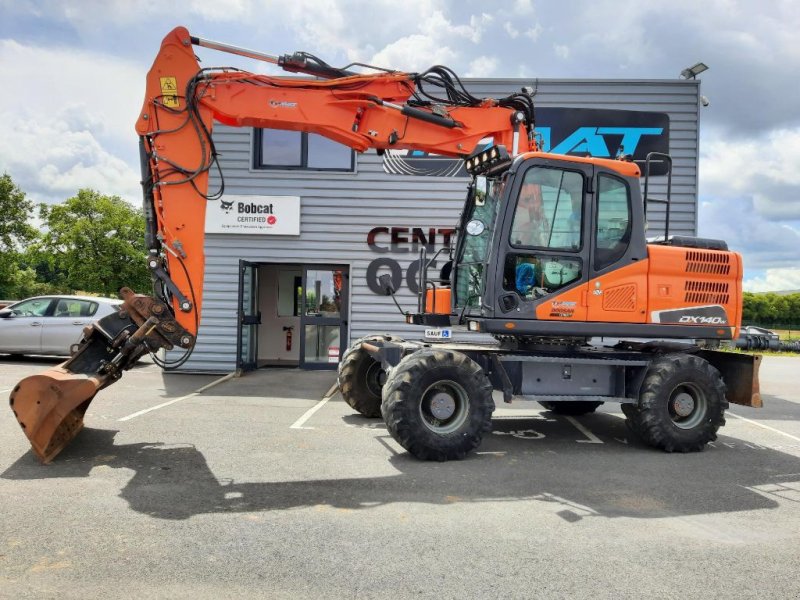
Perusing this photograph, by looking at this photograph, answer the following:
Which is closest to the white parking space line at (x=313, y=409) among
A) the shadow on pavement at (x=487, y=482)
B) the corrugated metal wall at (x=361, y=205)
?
the shadow on pavement at (x=487, y=482)

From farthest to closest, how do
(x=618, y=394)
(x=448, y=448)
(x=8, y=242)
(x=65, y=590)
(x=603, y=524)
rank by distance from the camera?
(x=8, y=242)
(x=618, y=394)
(x=448, y=448)
(x=603, y=524)
(x=65, y=590)

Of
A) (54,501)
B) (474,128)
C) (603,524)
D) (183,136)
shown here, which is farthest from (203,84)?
(603,524)

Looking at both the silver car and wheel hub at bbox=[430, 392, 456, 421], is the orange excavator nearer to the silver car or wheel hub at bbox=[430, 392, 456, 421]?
wheel hub at bbox=[430, 392, 456, 421]

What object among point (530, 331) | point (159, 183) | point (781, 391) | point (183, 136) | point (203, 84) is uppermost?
point (203, 84)

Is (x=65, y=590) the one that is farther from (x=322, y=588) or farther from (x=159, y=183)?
(x=159, y=183)

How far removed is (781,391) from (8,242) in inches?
1271

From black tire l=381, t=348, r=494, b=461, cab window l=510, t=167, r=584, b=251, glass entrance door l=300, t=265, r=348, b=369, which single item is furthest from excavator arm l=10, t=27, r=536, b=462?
glass entrance door l=300, t=265, r=348, b=369

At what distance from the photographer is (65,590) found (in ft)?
11.4

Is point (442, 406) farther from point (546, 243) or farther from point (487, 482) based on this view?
point (546, 243)

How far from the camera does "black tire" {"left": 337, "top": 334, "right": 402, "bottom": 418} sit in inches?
337

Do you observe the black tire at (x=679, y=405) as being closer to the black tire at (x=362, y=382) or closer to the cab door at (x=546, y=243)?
the cab door at (x=546, y=243)

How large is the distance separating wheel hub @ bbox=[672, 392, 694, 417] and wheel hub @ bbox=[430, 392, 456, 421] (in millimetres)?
2658

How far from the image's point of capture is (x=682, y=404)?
739 centimetres

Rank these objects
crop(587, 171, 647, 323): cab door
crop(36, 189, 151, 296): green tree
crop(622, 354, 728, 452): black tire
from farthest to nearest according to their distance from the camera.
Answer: crop(36, 189, 151, 296): green tree → crop(622, 354, 728, 452): black tire → crop(587, 171, 647, 323): cab door
